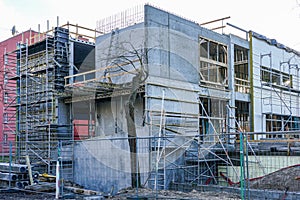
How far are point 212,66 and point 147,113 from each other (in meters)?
6.57

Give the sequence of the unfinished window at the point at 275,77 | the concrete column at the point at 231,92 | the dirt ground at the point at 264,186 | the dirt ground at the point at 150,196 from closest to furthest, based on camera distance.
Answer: the dirt ground at the point at 150,196
the dirt ground at the point at 264,186
the concrete column at the point at 231,92
the unfinished window at the point at 275,77

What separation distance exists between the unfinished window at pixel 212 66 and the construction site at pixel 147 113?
8 cm

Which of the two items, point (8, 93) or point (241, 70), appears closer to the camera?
point (8, 93)

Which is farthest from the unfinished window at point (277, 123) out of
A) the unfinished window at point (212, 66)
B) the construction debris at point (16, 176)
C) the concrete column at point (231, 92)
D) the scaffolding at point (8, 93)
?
the scaffolding at point (8, 93)

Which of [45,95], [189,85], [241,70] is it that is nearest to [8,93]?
[45,95]

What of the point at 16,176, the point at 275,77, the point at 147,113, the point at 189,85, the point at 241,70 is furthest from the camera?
the point at 275,77

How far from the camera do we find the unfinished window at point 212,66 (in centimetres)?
1967

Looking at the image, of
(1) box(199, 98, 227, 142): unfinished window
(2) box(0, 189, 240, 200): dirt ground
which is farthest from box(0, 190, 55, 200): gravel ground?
(1) box(199, 98, 227, 142): unfinished window

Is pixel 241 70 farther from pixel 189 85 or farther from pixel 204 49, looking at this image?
pixel 189 85

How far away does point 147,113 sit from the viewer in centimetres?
1565

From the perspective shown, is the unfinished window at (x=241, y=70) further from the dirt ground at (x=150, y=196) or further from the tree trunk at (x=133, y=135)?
the dirt ground at (x=150, y=196)

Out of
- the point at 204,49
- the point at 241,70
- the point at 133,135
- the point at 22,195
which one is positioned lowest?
the point at 22,195

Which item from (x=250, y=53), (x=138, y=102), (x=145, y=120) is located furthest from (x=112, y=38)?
(x=250, y=53)

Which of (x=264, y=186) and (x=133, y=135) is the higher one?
Answer: (x=133, y=135)
